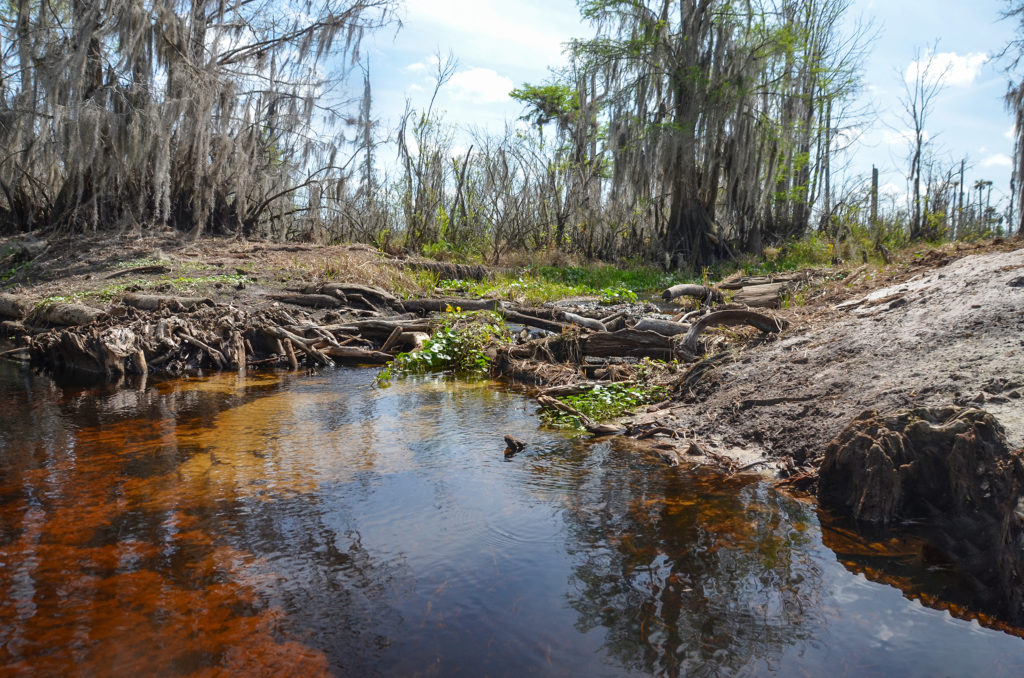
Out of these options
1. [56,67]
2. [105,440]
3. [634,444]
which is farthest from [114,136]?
[634,444]

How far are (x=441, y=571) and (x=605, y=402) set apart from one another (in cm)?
323

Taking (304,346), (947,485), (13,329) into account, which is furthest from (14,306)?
(947,485)

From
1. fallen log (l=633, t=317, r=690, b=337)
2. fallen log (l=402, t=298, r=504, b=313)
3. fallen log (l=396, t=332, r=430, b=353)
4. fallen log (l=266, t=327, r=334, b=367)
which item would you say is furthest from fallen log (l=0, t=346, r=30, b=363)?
fallen log (l=633, t=317, r=690, b=337)

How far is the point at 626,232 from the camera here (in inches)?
910

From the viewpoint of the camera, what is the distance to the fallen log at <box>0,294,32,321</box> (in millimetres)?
10883

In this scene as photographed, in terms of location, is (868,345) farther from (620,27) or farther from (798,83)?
(798,83)

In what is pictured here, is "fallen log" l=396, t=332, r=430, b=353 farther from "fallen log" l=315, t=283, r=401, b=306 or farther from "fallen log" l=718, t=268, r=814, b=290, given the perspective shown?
"fallen log" l=718, t=268, r=814, b=290

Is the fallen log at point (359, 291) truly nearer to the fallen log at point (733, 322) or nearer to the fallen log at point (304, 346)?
the fallen log at point (304, 346)

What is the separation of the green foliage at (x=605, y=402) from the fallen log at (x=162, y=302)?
21.6ft

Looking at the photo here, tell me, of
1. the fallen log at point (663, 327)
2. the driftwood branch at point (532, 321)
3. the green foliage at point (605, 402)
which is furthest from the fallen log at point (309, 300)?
the green foliage at point (605, 402)

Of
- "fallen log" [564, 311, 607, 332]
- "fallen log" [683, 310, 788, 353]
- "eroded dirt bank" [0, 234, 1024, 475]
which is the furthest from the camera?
"fallen log" [564, 311, 607, 332]

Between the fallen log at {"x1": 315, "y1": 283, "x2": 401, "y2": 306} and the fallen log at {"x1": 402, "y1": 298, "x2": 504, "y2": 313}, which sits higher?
the fallen log at {"x1": 315, "y1": 283, "x2": 401, "y2": 306}

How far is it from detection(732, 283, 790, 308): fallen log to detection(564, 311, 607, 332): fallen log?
151 inches

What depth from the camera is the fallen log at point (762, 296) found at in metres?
11.5
